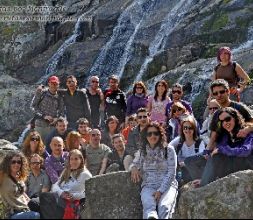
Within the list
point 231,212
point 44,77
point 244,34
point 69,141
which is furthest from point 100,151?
point 44,77

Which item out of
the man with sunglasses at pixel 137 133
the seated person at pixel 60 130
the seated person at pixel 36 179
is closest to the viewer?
the seated person at pixel 36 179

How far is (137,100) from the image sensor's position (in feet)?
41.7

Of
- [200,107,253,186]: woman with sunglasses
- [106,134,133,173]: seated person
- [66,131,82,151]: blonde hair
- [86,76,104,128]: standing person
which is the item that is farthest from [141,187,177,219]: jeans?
[86,76,104,128]: standing person

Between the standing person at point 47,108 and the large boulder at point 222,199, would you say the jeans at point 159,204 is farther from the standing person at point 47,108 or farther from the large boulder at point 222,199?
the standing person at point 47,108

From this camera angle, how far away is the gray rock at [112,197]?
7.93 meters

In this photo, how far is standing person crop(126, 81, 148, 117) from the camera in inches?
498

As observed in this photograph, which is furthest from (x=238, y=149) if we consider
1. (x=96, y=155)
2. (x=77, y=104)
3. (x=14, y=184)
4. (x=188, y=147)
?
(x=77, y=104)

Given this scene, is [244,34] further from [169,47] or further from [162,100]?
[162,100]

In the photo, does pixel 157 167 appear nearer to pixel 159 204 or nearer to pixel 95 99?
pixel 159 204

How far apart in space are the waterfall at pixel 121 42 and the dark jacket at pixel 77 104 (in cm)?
1017

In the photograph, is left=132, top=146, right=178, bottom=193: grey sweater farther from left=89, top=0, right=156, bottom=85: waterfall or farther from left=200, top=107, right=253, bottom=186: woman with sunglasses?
left=89, top=0, right=156, bottom=85: waterfall

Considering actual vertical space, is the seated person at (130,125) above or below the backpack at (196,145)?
above

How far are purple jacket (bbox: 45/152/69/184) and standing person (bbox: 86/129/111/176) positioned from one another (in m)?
0.61

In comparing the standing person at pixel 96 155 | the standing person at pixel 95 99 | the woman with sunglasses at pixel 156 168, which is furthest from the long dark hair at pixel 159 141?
the standing person at pixel 95 99
